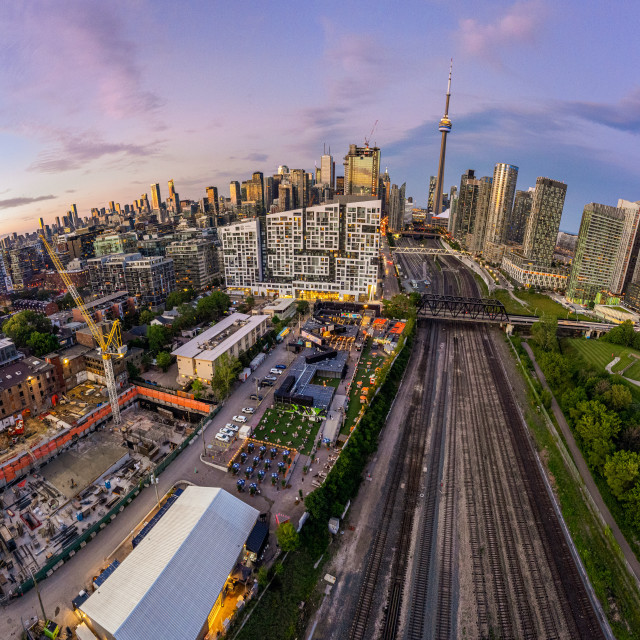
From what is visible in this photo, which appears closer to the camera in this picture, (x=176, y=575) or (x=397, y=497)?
(x=176, y=575)

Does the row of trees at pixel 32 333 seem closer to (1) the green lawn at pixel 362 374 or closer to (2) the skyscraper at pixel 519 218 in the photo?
(1) the green lawn at pixel 362 374

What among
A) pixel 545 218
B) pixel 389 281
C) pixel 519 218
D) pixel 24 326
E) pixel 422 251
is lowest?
pixel 389 281

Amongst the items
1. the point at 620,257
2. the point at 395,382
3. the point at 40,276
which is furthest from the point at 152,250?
the point at 620,257

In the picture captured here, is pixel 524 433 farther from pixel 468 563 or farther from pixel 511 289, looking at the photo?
pixel 511 289

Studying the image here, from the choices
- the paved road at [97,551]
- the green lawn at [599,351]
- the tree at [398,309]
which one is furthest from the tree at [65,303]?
the green lawn at [599,351]

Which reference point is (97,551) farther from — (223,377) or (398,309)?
(398,309)

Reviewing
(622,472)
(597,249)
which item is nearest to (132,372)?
(622,472)

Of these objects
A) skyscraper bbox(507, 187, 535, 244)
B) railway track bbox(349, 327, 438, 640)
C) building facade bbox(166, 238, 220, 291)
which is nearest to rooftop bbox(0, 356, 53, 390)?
railway track bbox(349, 327, 438, 640)
